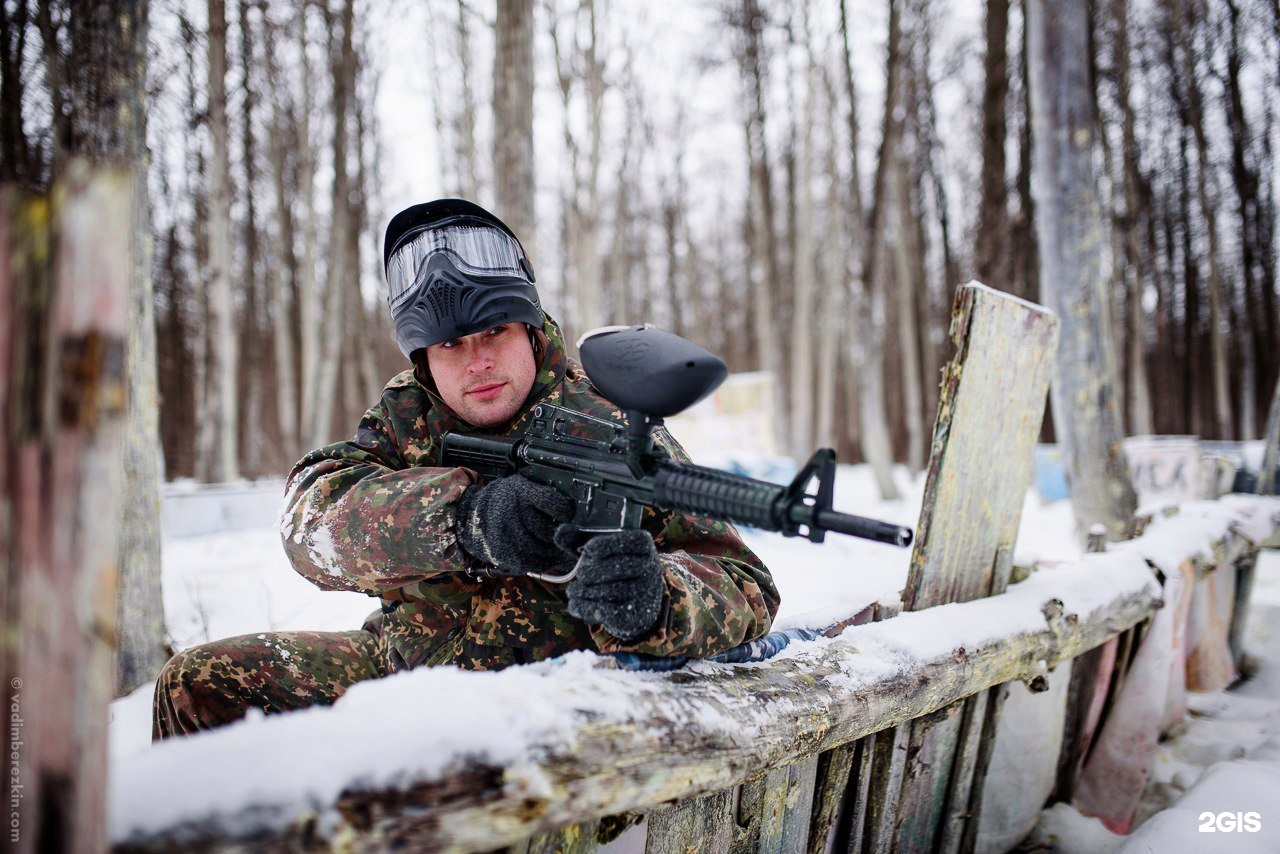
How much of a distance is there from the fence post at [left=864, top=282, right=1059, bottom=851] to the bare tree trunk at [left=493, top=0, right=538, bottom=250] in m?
3.75

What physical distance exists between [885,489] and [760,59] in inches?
297

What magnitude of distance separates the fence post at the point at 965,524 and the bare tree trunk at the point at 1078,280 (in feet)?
8.95

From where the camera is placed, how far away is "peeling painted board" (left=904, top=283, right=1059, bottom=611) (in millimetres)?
2234

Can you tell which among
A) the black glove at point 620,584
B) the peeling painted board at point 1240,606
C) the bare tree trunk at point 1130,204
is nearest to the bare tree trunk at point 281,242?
the black glove at point 620,584

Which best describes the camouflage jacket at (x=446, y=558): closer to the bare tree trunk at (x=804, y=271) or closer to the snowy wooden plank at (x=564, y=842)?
the snowy wooden plank at (x=564, y=842)

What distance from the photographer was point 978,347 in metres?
2.25

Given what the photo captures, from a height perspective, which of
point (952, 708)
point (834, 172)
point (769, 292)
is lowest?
point (952, 708)

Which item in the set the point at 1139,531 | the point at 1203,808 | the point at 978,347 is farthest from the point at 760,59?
the point at 1203,808

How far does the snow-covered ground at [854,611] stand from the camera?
2393 mm

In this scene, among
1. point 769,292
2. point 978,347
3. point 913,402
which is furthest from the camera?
point 913,402

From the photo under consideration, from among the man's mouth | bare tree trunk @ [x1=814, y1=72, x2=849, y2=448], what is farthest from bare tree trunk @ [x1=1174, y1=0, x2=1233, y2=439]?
the man's mouth

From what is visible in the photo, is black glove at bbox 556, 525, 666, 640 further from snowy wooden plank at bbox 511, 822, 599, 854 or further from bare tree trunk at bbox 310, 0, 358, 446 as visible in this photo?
bare tree trunk at bbox 310, 0, 358, 446

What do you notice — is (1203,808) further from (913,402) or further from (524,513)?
(913,402)

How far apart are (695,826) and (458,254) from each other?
158 centimetres
